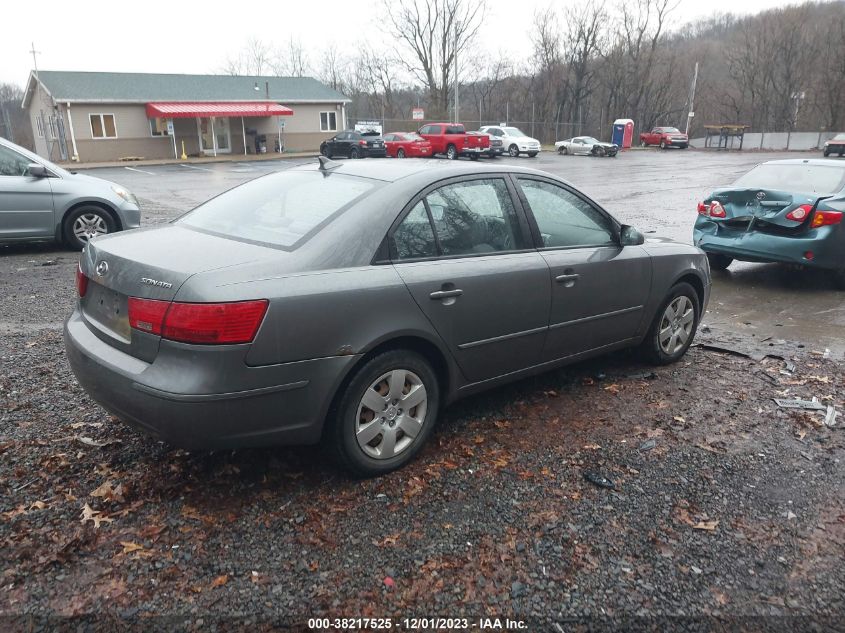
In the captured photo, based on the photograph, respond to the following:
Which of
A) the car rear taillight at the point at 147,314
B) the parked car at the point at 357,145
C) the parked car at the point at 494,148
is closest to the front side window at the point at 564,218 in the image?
the car rear taillight at the point at 147,314

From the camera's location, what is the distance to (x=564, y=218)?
170 inches

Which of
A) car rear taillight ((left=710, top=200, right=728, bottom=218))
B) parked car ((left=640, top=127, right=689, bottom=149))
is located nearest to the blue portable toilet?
parked car ((left=640, top=127, right=689, bottom=149))

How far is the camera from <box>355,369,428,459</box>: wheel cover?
3229mm

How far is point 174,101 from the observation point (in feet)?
127

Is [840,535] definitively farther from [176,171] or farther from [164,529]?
[176,171]

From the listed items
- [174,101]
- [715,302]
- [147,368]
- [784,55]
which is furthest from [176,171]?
[784,55]

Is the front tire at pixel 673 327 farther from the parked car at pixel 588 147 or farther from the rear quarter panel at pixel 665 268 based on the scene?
the parked car at pixel 588 147

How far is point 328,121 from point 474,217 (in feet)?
143

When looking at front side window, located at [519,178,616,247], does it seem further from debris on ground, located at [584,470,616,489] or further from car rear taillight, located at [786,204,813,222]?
car rear taillight, located at [786,204,813,222]

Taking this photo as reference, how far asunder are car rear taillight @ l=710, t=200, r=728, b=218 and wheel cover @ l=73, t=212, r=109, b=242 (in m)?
8.24

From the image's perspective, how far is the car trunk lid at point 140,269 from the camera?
9.50 feet

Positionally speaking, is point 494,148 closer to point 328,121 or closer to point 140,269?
point 328,121

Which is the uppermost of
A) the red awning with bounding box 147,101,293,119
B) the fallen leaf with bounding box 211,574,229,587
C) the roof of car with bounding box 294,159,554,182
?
the red awning with bounding box 147,101,293,119

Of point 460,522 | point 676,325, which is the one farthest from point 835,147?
point 460,522
